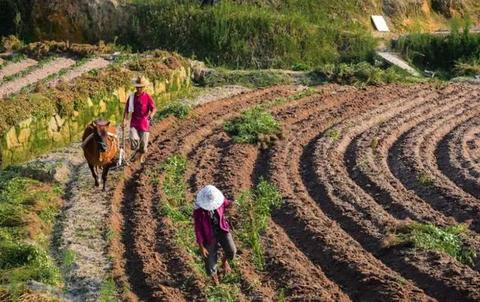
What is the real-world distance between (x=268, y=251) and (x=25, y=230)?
10.5ft

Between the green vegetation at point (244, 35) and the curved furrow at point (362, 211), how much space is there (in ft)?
20.1

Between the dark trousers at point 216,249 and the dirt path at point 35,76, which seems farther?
the dirt path at point 35,76

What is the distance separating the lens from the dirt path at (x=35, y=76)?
1713 centimetres

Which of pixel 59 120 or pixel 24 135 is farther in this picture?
pixel 59 120

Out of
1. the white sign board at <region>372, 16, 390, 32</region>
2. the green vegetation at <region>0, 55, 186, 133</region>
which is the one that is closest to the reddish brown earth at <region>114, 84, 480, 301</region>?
the green vegetation at <region>0, 55, 186, 133</region>

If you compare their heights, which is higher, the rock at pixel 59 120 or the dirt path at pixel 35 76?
the rock at pixel 59 120

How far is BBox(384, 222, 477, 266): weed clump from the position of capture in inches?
398

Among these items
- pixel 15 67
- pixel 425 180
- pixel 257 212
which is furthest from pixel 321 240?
pixel 15 67

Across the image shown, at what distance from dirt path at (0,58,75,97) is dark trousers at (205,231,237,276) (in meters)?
8.01

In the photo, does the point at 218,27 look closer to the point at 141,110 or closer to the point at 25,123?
the point at 25,123

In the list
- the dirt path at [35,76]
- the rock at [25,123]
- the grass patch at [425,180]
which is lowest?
the dirt path at [35,76]

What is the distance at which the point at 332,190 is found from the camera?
12.5m

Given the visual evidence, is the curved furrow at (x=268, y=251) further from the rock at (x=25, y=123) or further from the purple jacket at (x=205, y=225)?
the rock at (x=25, y=123)

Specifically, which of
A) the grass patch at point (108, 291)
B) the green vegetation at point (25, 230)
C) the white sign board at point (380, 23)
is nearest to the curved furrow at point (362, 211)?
the grass patch at point (108, 291)
